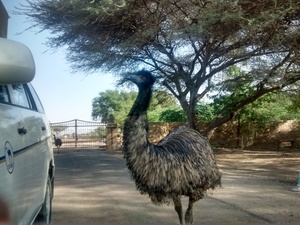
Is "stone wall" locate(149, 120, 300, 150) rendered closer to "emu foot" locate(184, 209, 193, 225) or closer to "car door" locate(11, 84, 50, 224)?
"emu foot" locate(184, 209, 193, 225)

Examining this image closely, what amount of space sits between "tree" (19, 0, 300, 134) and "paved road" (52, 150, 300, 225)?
4587 mm

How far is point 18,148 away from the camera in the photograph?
288 cm

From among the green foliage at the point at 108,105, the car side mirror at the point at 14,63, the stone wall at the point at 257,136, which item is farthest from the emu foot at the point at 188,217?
the stone wall at the point at 257,136

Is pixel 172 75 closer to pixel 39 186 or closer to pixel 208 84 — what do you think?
pixel 208 84

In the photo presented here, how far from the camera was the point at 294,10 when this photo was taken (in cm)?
1316

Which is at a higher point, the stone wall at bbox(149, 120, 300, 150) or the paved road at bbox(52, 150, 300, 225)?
the stone wall at bbox(149, 120, 300, 150)

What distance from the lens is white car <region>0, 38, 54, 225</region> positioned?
1.97 meters

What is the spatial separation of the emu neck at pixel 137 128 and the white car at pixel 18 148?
89 cm

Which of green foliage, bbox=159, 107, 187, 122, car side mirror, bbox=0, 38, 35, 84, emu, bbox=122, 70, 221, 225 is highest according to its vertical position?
green foliage, bbox=159, 107, 187, 122

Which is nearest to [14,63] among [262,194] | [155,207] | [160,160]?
[160,160]

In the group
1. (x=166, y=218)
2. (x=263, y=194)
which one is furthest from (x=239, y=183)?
(x=166, y=218)

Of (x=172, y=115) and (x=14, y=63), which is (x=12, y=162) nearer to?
(x=14, y=63)

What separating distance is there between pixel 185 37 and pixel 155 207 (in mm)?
8096

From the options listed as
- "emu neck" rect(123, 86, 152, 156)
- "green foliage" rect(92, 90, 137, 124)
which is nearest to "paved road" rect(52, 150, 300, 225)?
"emu neck" rect(123, 86, 152, 156)
